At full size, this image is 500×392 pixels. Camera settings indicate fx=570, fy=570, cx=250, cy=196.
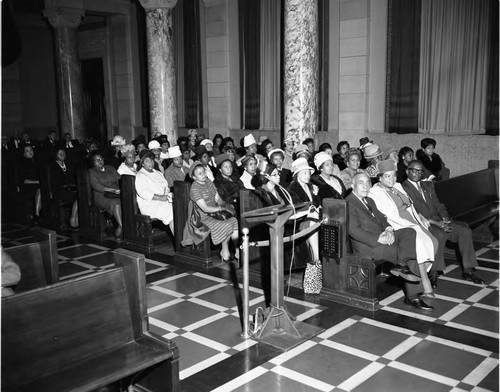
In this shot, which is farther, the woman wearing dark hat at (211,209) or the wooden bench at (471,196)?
the wooden bench at (471,196)

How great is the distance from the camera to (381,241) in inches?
214

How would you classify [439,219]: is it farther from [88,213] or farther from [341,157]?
[88,213]

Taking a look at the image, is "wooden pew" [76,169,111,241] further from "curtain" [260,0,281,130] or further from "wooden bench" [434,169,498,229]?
"curtain" [260,0,281,130]

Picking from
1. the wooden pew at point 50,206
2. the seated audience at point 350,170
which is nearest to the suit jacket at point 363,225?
the seated audience at point 350,170

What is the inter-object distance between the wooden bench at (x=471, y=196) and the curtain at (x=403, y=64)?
3175 millimetres

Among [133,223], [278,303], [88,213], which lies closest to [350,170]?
[133,223]

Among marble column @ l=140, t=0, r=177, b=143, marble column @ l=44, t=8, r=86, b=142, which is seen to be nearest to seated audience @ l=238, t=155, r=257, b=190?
marble column @ l=140, t=0, r=177, b=143

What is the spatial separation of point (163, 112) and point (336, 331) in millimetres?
8386

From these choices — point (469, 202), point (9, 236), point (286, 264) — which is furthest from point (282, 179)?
point (9, 236)

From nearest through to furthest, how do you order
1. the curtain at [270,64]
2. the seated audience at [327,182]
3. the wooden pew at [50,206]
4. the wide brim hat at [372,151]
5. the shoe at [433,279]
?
1. the shoe at [433,279]
2. the seated audience at [327,182]
3. the wide brim hat at [372,151]
4. the wooden pew at [50,206]
5. the curtain at [270,64]

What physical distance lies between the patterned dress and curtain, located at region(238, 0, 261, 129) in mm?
6780

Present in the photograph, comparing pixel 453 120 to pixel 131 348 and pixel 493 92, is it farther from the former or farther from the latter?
pixel 131 348

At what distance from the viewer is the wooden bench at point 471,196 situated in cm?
704

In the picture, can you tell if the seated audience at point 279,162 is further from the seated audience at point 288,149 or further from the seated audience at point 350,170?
the seated audience at point 288,149
